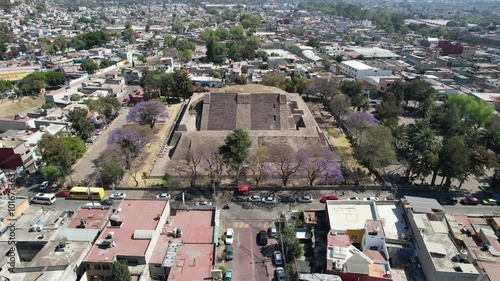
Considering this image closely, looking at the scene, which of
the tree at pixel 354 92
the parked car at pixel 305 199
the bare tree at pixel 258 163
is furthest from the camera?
the tree at pixel 354 92

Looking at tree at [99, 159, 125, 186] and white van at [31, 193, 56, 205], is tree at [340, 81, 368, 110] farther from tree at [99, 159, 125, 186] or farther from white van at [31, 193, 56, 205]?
white van at [31, 193, 56, 205]

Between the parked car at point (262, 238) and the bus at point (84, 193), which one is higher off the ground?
the parked car at point (262, 238)

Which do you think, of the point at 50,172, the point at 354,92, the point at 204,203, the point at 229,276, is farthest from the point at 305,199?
the point at 354,92

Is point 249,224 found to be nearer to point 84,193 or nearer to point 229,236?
point 229,236

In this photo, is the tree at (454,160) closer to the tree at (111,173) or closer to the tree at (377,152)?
the tree at (377,152)

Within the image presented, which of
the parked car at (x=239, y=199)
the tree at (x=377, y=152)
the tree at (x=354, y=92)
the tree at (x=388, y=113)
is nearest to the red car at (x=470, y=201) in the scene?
the tree at (x=377, y=152)

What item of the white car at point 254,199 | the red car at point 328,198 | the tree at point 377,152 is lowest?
the white car at point 254,199

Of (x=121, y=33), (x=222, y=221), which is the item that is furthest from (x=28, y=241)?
(x=121, y=33)

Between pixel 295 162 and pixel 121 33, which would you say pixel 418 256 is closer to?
pixel 295 162
